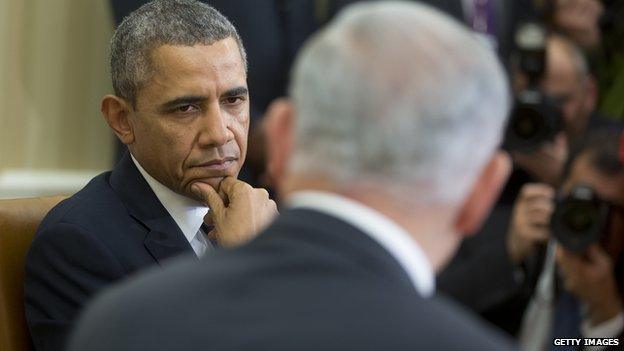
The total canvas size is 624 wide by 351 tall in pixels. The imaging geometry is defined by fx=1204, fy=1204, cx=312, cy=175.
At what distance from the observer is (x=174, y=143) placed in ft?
7.29

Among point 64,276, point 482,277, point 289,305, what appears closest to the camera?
point 289,305

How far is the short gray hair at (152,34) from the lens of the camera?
2.19m

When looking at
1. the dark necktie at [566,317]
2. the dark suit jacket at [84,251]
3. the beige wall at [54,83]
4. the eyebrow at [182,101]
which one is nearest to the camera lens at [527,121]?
the dark necktie at [566,317]

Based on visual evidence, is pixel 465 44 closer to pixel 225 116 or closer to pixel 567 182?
pixel 225 116

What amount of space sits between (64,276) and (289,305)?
1.02 meters

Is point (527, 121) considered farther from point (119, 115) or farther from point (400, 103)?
point (400, 103)

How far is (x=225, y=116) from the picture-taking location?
2236mm

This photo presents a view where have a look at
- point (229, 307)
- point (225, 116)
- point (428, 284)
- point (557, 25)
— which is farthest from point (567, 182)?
point (229, 307)

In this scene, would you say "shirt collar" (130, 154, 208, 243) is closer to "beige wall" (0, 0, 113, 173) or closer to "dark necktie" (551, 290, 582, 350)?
"dark necktie" (551, 290, 582, 350)

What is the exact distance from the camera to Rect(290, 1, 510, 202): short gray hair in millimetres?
1141

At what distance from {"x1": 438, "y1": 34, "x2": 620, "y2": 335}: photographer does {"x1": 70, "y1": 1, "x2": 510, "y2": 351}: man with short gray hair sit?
166cm

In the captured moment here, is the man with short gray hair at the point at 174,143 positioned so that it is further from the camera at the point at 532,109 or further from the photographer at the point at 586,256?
the camera at the point at 532,109

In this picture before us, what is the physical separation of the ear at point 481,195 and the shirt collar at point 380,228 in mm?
81

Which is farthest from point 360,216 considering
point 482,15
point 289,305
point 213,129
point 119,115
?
point 482,15
